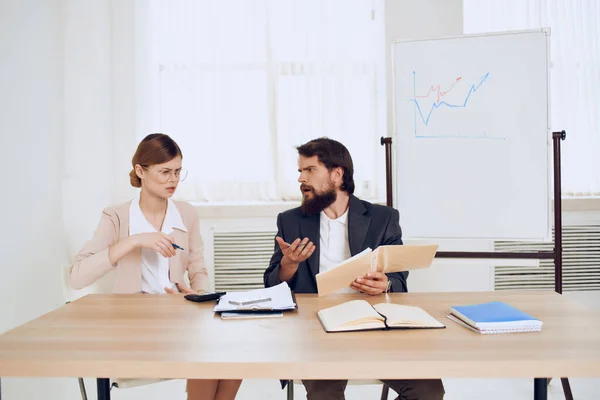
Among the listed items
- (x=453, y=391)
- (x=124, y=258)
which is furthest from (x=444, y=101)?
(x=124, y=258)

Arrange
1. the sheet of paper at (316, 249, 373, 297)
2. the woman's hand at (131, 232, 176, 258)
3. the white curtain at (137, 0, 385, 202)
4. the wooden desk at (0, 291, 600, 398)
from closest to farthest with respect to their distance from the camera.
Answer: the wooden desk at (0, 291, 600, 398) → the sheet of paper at (316, 249, 373, 297) → the woman's hand at (131, 232, 176, 258) → the white curtain at (137, 0, 385, 202)

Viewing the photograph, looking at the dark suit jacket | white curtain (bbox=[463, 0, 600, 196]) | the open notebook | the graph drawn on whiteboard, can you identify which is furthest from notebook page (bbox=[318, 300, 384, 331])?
white curtain (bbox=[463, 0, 600, 196])

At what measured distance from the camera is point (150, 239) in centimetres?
188

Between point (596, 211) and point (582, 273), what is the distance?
43cm

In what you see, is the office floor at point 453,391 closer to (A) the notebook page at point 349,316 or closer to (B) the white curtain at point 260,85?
(B) the white curtain at point 260,85

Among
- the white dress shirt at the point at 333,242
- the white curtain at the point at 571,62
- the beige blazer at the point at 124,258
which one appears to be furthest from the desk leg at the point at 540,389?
the white curtain at the point at 571,62

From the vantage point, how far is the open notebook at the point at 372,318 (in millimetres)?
1327

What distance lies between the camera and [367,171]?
353 centimetres

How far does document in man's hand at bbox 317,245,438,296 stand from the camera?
1569 millimetres

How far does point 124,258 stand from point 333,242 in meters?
0.85

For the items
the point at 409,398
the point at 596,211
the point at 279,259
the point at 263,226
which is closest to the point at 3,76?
the point at 279,259

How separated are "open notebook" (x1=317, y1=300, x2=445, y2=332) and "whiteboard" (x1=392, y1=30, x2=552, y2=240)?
4.24ft

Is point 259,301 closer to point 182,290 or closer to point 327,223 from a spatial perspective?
point 182,290

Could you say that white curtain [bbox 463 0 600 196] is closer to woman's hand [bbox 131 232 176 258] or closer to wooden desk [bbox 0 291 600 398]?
wooden desk [bbox 0 291 600 398]
